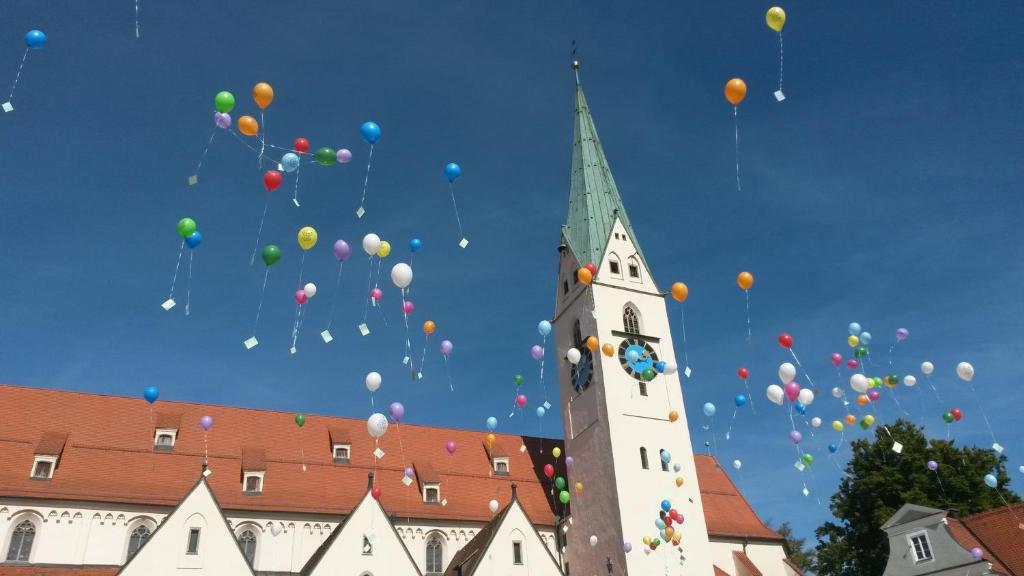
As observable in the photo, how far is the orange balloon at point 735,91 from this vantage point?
16797 millimetres

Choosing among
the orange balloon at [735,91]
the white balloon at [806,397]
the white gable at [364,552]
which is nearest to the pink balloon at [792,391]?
the white balloon at [806,397]

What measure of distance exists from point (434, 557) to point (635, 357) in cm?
1206

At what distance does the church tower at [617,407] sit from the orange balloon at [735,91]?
1619cm

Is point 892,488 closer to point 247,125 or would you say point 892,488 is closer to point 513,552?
point 513,552

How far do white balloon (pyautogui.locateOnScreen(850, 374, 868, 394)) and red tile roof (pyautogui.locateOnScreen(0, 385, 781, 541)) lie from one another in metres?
16.0

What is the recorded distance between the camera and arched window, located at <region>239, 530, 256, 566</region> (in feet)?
95.2

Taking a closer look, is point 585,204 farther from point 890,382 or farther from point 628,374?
point 890,382

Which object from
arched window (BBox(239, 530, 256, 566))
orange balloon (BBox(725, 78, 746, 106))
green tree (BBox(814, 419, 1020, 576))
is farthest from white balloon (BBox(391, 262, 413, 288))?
green tree (BBox(814, 419, 1020, 576))

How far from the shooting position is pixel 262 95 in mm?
16406

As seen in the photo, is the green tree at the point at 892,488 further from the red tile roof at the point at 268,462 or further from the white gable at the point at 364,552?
the white gable at the point at 364,552

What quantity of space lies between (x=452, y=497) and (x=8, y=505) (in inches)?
652

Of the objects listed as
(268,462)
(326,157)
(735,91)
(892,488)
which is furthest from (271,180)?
(892,488)

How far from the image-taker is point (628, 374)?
3391cm

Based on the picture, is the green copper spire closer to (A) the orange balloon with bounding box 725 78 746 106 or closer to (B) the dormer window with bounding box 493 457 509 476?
(B) the dormer window with bounding box 493 457 509 476
